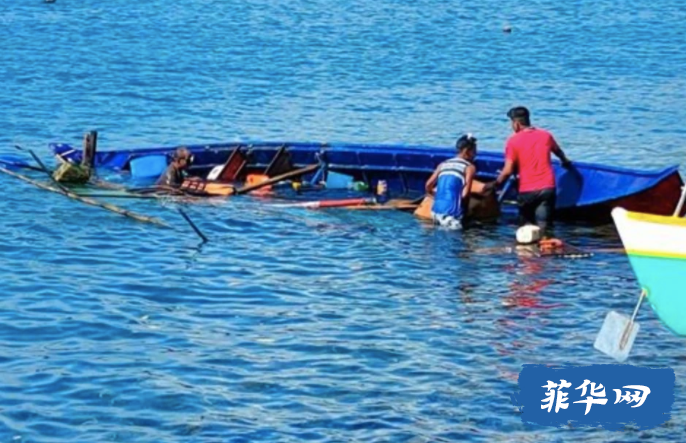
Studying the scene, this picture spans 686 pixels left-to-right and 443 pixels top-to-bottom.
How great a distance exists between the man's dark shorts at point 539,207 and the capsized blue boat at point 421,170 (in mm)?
1095

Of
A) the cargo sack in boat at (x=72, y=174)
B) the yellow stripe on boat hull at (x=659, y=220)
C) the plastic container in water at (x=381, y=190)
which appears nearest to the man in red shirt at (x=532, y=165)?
the plastic container in water at (x=381, y=190)

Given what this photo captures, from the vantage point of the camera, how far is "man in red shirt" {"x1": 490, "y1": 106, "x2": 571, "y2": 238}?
2380 cm

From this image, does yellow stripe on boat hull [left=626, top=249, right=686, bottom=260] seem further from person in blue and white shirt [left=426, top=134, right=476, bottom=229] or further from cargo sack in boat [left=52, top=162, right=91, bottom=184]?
cargo sack in boat [left=52, top=162, right=91, bottom=184]

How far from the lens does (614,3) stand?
7744cm

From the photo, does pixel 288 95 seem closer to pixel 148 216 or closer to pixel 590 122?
pixel 590 122

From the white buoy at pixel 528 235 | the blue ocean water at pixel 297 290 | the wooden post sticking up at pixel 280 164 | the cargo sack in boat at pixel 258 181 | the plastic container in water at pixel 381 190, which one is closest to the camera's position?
the blue ocean water at pixel 297 290

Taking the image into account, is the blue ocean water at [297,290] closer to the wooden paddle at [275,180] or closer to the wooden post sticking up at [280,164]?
the wooden paddle at [275,180]

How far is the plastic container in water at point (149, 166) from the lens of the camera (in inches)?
1182

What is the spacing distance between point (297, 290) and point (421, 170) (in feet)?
22.6

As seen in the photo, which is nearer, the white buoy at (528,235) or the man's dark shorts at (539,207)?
the white buoy at (528,235)

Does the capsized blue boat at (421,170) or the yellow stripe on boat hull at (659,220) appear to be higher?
the yellow stripe on boat hull at (659,220)

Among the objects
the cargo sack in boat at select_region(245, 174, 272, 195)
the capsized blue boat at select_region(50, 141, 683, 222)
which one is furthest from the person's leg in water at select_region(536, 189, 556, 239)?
the cargo sack in boat at select_region(245, 174, 272, 195)

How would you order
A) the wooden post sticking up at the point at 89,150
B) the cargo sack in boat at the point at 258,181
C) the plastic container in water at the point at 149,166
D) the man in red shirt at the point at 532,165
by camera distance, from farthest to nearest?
1. the wooden post sticking up at the point at 89,150
2. the plastic container in water at the point at 149,166
3. the cargo sack in boat at the point at 258,181
4. the man in red shirt at the point at 532,165

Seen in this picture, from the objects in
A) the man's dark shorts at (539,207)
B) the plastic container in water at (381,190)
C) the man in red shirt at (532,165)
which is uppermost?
the man in red shirt at (532,165)
